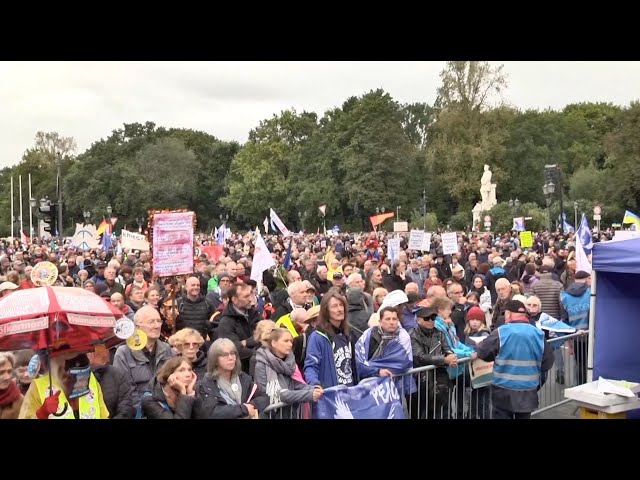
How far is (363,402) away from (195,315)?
3385 mm

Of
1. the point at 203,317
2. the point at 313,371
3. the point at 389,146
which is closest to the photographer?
the point at 313,371

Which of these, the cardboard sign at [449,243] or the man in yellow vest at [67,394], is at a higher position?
the cardboard sign at [449,243]

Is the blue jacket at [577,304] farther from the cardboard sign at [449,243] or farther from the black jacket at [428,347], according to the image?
the cardboard sign at [449,243]

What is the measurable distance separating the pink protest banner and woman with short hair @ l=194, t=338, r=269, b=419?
4.80 meters

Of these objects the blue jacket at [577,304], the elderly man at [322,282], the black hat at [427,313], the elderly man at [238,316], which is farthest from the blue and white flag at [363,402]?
the elderly man at [322,282]

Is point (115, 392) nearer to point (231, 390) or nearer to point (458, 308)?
point (231, 390)

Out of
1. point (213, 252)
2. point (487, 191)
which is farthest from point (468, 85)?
point (213, 252)

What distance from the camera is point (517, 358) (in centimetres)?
673

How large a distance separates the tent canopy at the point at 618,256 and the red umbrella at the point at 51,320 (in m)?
4.50

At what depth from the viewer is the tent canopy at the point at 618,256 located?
22.4ft
